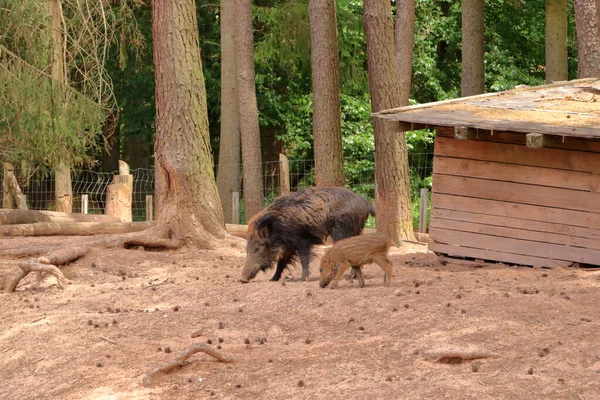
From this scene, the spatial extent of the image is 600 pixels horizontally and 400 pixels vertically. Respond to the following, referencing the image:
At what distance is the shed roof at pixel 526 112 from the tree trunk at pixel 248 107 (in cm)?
702

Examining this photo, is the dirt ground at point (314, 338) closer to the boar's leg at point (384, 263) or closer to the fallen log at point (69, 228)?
the boar's leg at point (384, 263)

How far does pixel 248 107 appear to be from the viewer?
2103 cm

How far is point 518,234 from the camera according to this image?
13.3 m

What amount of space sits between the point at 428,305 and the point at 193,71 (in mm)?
6641

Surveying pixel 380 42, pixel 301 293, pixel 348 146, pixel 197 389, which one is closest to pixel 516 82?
pixel 348 146

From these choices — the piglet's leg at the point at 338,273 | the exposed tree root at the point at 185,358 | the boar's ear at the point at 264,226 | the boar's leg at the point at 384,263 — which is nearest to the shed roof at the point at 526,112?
the boar's ear at the point at 264,226

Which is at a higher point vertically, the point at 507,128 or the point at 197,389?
the point at 507,128

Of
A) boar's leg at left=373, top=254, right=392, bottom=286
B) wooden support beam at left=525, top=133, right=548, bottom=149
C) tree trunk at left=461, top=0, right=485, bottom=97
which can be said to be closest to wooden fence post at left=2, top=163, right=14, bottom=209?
tree trunk at left=461, top=0, right=485, bottom=97

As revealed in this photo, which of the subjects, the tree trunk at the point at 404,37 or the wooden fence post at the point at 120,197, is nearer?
the wooden fence post at the point at 120,197

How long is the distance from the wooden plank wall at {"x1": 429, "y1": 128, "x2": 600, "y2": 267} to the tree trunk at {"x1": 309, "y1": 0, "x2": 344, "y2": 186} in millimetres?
3585

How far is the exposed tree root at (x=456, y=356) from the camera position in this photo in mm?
7500

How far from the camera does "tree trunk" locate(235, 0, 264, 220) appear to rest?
20.7 metres

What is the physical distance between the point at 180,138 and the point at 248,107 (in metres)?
7.08

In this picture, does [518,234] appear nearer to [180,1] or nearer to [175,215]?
[175,215]
